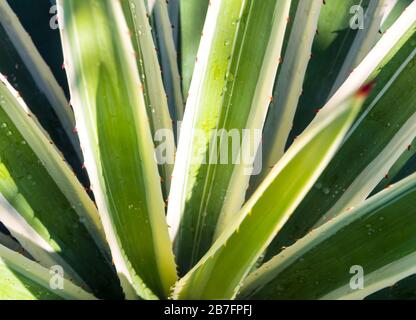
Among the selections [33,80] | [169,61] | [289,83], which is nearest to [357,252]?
[289,83]

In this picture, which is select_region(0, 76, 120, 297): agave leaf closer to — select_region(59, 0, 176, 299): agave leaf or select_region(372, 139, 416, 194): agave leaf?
select_region(59, 0, 176, 299): agave leaf

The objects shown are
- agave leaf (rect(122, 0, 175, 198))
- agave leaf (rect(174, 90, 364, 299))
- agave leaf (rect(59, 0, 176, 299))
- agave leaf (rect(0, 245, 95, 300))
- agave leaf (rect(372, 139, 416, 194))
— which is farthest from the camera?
agave leaf (rect(372, 139, 416, 194))

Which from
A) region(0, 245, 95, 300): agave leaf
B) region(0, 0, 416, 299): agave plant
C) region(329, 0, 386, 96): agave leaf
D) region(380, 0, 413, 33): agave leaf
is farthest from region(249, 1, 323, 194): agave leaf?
region(0, 245, 95, 300): agave leaf

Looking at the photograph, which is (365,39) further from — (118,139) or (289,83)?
(118,139)

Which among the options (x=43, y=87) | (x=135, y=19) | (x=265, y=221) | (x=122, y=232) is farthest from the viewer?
(x=43, y=87)
